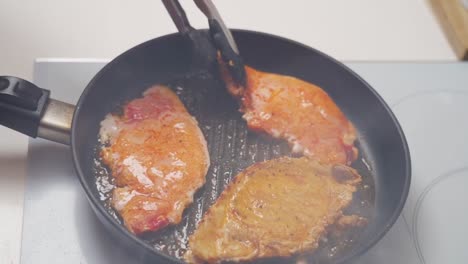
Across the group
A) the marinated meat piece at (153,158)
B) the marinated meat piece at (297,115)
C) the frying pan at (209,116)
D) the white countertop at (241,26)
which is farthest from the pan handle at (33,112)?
the marinated meat piece at (297,115)

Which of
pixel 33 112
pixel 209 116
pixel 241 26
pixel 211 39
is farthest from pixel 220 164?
pixel 241 26

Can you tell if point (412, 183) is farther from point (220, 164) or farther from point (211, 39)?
point (211, 39)

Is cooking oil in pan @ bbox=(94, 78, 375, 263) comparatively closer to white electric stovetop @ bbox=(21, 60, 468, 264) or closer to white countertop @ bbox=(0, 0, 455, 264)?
white electric stovetop @ bbox=(21, 60, 468, 264)

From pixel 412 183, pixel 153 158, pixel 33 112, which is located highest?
pixel 33 112

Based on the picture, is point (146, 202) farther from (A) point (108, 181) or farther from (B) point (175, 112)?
(B) point (175, 112)

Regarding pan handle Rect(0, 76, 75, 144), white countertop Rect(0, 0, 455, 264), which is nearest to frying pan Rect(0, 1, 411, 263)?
pan handle Rect(0, 76, 75, 144)

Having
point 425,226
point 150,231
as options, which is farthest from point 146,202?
point 425,226

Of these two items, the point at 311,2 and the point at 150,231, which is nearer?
the point at 150,231
